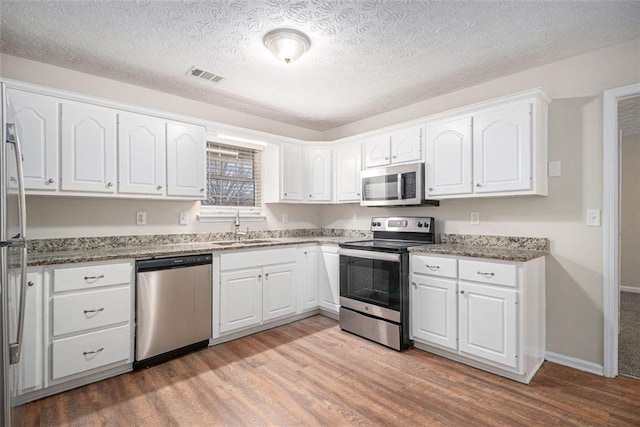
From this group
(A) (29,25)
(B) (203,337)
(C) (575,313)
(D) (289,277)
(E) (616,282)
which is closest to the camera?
(A) (29,25)

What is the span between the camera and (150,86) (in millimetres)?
3135

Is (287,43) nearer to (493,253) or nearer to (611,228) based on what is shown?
→ (493,253)

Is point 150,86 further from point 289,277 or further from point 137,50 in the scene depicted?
point 289,277

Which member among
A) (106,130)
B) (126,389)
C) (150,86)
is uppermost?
(150,86)

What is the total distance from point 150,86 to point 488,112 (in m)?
3.09

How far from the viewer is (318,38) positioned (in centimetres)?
227

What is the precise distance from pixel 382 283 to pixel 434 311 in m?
0.51

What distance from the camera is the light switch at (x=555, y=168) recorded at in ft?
8.58

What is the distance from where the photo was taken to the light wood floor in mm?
1918

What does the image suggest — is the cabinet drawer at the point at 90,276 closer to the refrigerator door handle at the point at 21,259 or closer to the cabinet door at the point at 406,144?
the refrigerator door handle at the point at 21,259

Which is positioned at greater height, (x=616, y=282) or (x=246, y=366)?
(x=616, y=282)

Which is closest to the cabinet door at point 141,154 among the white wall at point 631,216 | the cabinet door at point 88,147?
the cabinet door at point 88,147

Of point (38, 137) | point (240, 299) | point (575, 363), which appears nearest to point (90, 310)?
point (240, 299)

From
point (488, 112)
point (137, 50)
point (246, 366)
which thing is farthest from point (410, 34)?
point (246, 366)
